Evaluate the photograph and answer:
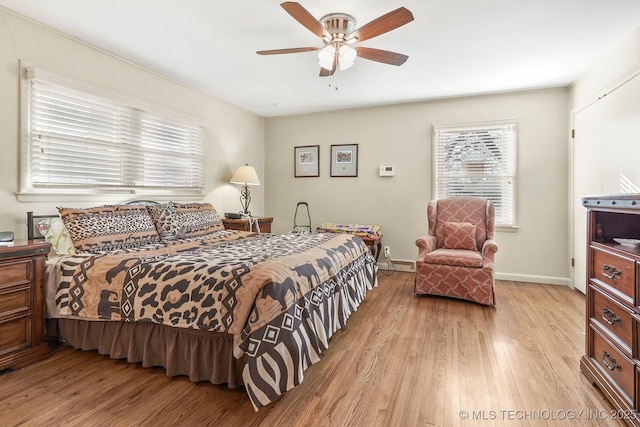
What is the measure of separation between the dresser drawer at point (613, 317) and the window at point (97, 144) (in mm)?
3971

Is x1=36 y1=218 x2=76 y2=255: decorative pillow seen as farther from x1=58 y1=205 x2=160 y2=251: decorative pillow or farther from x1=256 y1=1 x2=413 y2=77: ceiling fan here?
x1=256 y1=1 x2=413 y2=77: ceiling fan

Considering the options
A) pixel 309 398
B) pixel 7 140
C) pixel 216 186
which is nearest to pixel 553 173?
pixel 309 398

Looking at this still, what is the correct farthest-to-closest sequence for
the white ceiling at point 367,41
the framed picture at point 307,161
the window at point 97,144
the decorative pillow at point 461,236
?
1. the framed picture at point 307,161
2. the decorative pillow at point 461,236
3. the window at point 97,144
4. the white ceiling at point 367,41

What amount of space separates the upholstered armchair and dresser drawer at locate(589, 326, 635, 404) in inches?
54.8

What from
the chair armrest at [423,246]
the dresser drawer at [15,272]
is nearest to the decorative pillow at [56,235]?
the dresser drawer at [15,272]

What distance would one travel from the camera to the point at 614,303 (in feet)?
5.67

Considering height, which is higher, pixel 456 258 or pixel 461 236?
pixel 461 236

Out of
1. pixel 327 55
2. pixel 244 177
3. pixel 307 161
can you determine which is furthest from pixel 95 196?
pixel 307 161

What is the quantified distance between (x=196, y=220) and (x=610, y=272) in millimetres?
3300

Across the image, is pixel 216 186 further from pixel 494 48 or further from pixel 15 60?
pixel 494 48

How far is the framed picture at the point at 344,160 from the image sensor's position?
5.14 metres

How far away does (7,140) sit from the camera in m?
2.49

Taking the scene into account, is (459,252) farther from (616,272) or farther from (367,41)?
(367,41)

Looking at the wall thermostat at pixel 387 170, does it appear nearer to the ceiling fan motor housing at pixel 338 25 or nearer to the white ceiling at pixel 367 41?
the white ceiling at pixel 367 41
